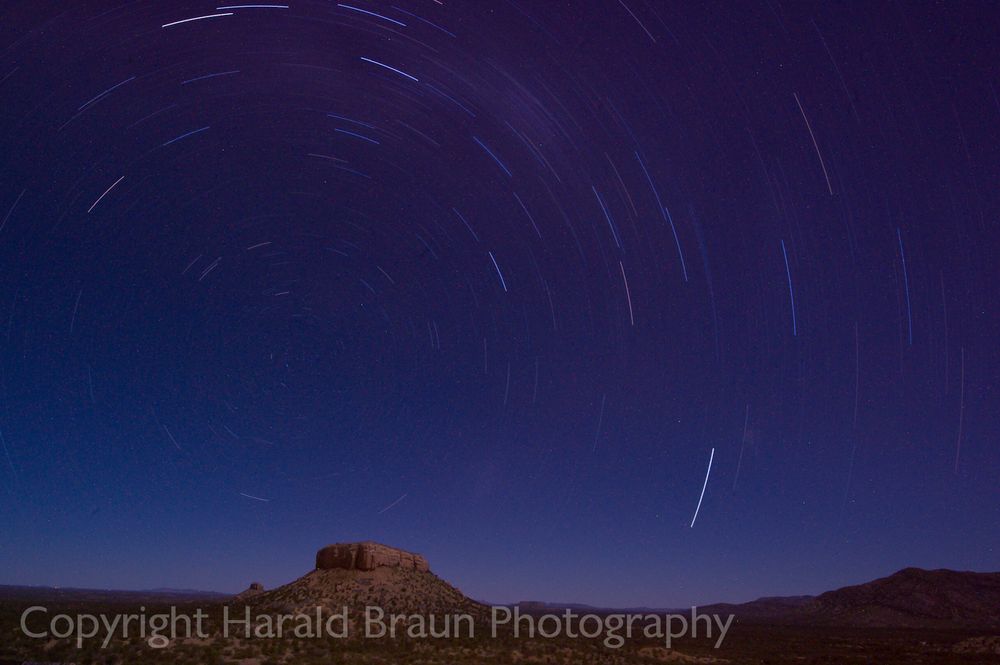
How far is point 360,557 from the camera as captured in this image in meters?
62.7

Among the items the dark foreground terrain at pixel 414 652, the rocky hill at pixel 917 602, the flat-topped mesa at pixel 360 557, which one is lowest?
the rocky hill at pixel 917 602

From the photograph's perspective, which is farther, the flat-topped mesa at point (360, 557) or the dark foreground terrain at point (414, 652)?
the flat-topped mesa at point (360, 557)

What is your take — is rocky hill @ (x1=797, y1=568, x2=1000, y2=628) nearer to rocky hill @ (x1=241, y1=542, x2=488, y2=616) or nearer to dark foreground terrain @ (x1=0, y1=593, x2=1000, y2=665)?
dark foreground terrain @ (x1=0, y1=593, x2=1000, y2=665)

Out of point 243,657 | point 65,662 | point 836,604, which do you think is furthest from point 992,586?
point 65,662

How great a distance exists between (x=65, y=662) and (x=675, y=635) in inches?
2325

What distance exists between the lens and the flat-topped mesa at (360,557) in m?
62.4

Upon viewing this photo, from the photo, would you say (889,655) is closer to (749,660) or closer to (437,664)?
(749,660)

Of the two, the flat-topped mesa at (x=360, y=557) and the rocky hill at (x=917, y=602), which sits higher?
the flat-topped mesa at (x=360, y=557)

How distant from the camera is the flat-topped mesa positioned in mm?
62375

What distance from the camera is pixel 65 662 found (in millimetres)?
27656

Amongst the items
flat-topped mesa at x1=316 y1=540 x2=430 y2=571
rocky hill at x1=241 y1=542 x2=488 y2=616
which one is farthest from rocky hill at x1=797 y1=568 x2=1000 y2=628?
flat-topped mesa at x1=316 y1=540 x2=430 y2=571

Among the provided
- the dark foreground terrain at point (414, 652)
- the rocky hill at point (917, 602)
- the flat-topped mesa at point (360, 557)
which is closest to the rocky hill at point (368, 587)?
the flat-topped mesa at point (360, 557)

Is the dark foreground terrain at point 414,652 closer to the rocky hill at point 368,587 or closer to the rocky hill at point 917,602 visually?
the rocky hill at point 368,587

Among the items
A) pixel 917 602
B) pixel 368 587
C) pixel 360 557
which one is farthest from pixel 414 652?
pixel 917 602
